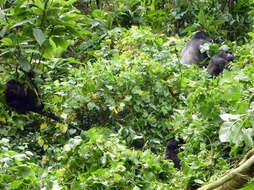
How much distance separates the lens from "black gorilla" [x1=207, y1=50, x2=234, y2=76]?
12.9 feet

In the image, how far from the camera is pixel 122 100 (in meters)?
3.50

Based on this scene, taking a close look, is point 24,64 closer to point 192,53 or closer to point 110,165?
point 110,165

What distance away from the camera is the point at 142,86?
3.69m

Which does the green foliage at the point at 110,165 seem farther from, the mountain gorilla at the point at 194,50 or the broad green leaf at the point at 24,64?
the mountain gorilla at the point at 194,50

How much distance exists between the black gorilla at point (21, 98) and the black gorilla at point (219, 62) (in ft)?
5.54

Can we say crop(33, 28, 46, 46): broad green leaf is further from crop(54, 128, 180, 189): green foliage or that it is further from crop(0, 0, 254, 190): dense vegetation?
crop(54, 128, 180, 189): green foliage

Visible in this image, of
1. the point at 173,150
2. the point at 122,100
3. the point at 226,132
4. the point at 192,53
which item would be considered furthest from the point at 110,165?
the point at 192,53

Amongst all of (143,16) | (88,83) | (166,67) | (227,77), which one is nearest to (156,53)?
(166,67)

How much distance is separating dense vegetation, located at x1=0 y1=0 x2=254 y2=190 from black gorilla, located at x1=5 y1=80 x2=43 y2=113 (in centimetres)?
5

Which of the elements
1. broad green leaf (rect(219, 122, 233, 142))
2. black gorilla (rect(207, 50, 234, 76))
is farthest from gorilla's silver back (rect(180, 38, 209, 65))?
broad green leaf (rect(219, 122, 233, 142))

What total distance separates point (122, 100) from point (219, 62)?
1.11 meters

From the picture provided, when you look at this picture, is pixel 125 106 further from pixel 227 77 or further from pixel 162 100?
pixel 227 77

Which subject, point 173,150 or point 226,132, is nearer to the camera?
point 226,132

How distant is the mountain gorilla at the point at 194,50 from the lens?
15.1 feet
